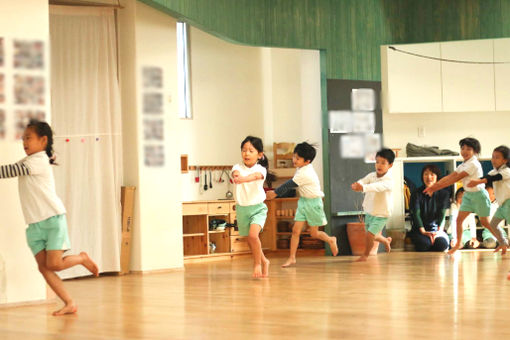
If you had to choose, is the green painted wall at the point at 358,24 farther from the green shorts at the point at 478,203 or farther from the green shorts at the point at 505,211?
the green shorts at the point at 505,211

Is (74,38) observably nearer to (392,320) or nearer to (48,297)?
(48,297)

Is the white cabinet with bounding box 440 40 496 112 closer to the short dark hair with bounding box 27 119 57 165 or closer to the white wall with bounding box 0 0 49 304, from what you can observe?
the white wall with bounding box 0 0 49 304

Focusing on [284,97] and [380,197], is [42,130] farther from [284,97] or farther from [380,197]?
[284,97]

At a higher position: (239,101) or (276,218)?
(239,101)

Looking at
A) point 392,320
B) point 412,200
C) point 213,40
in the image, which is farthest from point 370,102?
point 392,320

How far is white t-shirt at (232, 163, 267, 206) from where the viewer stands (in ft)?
23.5

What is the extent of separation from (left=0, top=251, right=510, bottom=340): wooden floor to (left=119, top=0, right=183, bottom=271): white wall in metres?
0.46

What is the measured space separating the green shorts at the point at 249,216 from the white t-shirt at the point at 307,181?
1.27 m

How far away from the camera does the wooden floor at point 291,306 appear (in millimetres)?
4188

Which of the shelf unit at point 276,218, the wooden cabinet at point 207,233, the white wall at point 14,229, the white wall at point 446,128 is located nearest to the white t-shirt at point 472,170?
the white wall at point 446,128

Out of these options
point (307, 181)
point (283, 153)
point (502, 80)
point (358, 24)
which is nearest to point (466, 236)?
point (502, 80)

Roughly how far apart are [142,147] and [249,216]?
1.76 metres

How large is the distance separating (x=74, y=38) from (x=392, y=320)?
4.94 m

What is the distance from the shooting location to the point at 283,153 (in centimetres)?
1147
